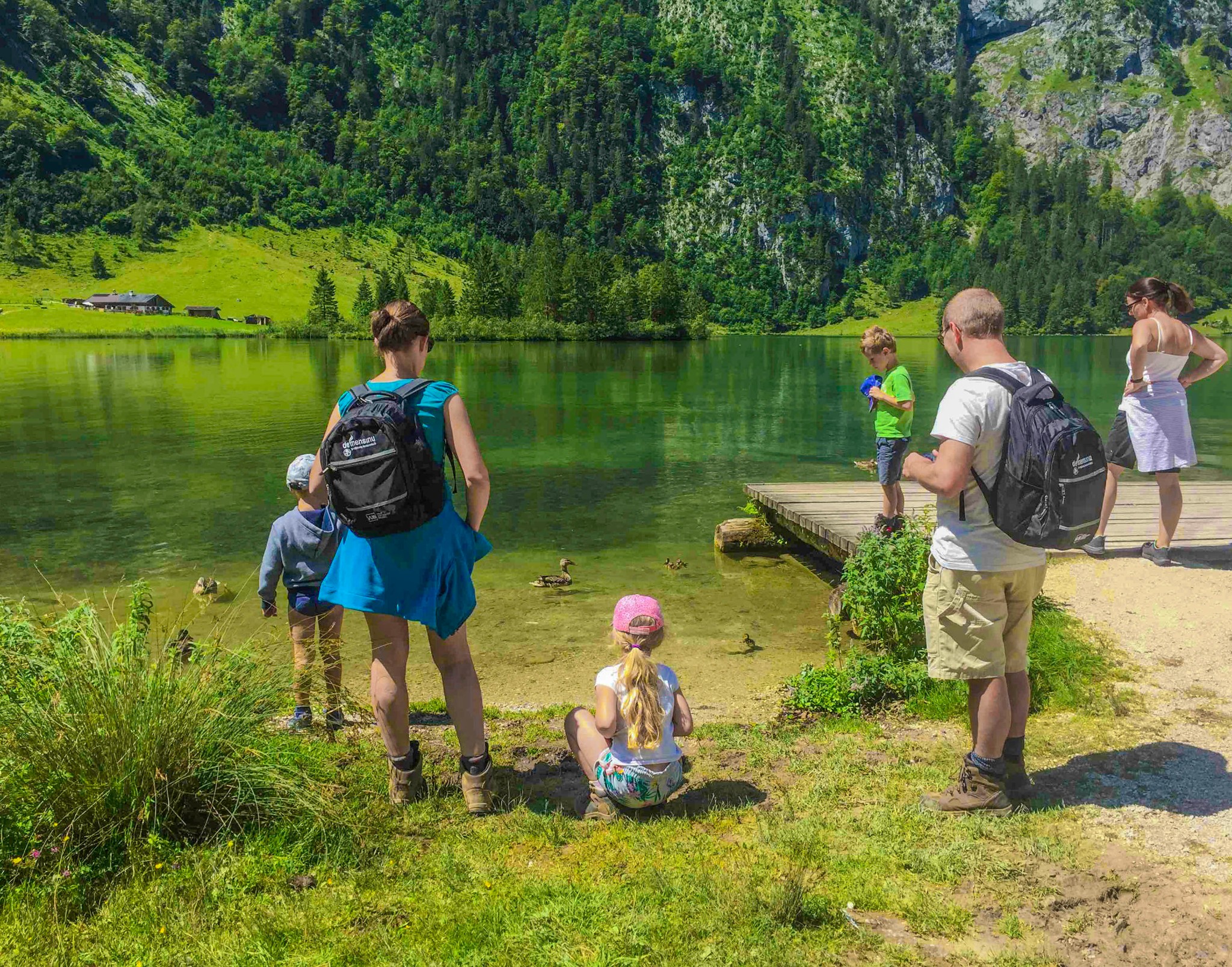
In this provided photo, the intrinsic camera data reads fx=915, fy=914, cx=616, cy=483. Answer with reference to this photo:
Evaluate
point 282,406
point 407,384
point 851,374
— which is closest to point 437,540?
point 407,384

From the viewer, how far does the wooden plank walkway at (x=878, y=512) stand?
11555mm

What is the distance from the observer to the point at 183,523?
18391mm

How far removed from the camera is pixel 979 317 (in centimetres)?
495

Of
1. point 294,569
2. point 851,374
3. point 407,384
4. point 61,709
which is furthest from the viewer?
point 851,374

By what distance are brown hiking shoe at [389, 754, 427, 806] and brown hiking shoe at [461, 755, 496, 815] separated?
0.28m

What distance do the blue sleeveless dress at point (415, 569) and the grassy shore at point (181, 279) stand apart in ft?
443

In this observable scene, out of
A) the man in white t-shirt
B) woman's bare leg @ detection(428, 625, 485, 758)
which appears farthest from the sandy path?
woman's bare leg @ detection(428, 625, 485, 758)

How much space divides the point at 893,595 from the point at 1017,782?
11.3ft

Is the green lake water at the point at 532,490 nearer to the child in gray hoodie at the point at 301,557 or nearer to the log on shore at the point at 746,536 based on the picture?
the log on shore at the point at 746,536

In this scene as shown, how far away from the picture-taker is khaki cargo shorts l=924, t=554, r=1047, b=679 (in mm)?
4891

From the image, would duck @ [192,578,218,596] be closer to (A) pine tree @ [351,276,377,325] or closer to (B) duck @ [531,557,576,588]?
(B) duck @ [531,557,576,588]

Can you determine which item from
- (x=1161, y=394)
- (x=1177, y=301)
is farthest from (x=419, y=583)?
(x=1161, y=394)

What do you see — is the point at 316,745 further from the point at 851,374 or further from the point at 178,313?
the point at 178,313

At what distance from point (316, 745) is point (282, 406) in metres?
36.5
